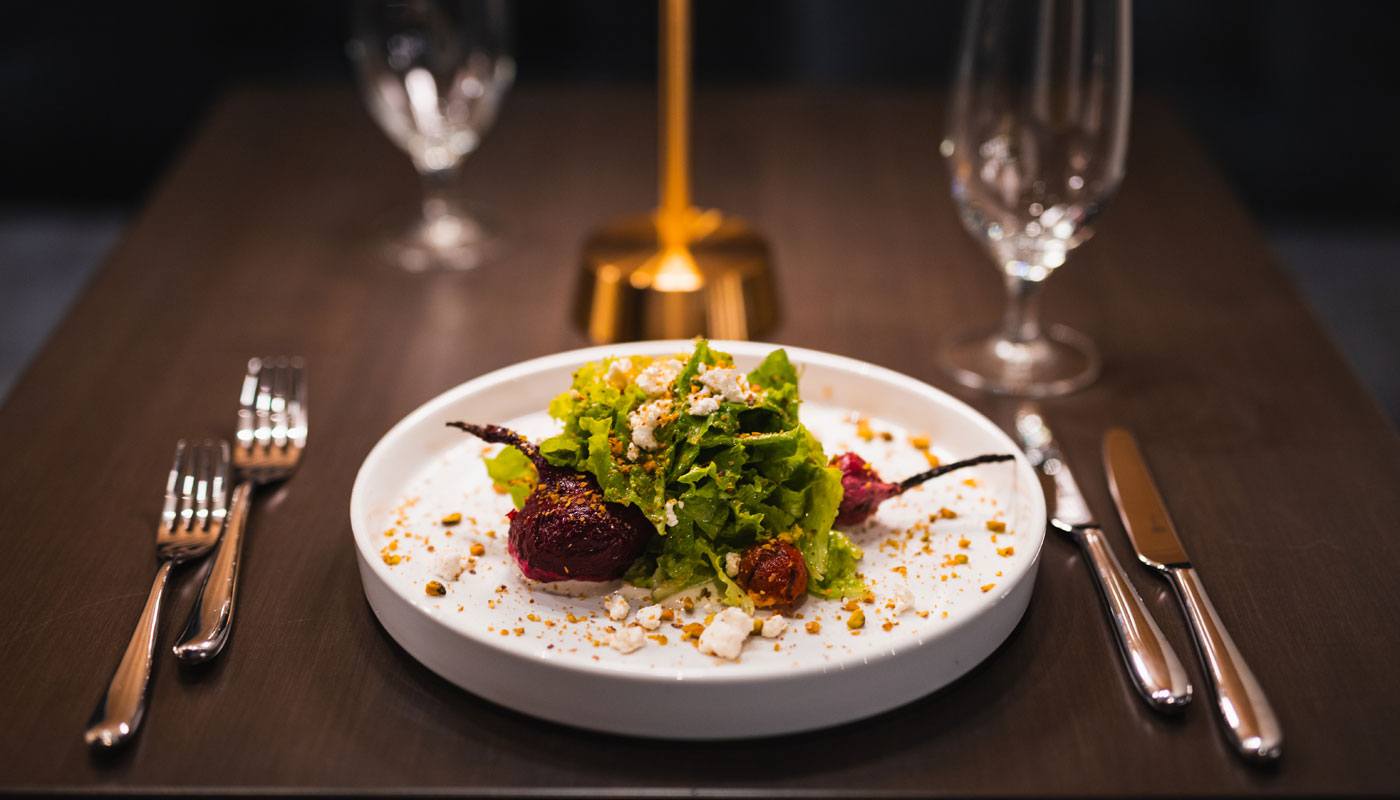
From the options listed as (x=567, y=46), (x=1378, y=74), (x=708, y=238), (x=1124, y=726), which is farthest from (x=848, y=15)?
(x=1124, y=726)

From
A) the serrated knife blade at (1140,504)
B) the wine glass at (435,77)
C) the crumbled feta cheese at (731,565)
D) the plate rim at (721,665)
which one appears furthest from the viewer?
the wine glass at (435,77)

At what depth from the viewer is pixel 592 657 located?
0.78 metres

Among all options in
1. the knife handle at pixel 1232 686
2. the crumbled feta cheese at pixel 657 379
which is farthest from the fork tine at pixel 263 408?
the knife handle at pixel 1232 686

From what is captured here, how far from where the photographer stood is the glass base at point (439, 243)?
1.51 metres

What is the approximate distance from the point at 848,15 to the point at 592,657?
225cm

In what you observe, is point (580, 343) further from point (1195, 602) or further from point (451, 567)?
point (1195, 602)

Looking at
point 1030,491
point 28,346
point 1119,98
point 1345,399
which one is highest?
point 1119,98

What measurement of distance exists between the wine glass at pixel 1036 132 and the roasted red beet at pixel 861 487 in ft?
1.03

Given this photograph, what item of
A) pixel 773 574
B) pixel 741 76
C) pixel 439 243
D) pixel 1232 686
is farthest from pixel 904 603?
pixel 741 76

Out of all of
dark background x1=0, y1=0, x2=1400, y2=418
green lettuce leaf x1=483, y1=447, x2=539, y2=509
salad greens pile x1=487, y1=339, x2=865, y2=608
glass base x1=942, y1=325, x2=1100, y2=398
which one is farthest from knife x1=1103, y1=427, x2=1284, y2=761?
dark background x1=0, y1=0, x2=1400, y2=418

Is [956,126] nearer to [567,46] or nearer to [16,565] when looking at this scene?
[16,565]

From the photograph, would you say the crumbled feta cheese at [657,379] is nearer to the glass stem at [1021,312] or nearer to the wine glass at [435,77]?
the glass stem at [1021,312]

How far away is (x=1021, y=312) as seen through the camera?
1305mm

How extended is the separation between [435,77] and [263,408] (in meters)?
0.50
